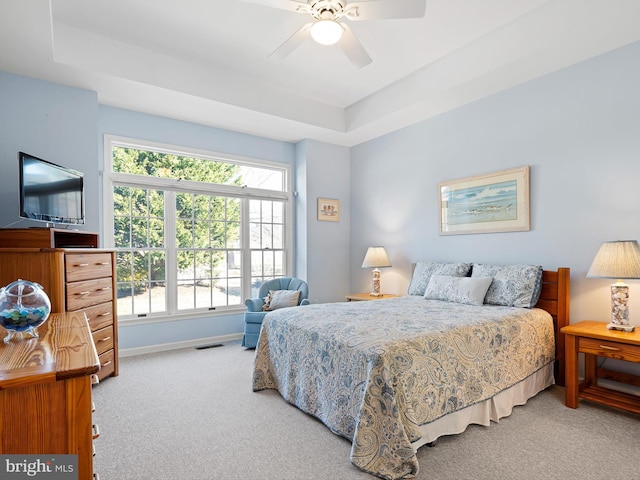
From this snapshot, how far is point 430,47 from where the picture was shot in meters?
3.30

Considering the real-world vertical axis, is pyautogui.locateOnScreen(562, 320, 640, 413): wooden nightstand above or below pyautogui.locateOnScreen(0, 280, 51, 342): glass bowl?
below

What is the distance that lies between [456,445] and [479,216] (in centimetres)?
239

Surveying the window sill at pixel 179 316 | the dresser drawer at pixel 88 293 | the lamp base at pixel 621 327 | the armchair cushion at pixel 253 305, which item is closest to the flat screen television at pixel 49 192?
the dresser drawer at pixel 88 293

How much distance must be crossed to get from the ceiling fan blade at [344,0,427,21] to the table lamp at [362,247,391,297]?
2.82 meters

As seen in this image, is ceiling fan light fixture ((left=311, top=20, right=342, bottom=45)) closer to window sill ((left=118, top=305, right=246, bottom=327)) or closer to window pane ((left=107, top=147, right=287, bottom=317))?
window pane ((left=107, top=147, right=287, bottom=317))

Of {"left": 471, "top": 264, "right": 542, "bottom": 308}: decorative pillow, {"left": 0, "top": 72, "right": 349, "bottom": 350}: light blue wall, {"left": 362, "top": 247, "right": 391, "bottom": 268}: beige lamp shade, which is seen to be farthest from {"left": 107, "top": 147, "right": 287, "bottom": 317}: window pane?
{"left": 471, "top": 264, "right": 542, "bottom": 308}: decorative pillow

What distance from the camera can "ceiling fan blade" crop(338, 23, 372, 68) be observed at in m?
2.42

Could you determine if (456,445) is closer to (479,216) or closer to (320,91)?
(479,216)

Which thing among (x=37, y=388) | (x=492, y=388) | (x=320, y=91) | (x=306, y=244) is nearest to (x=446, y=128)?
(x=320, y=91)

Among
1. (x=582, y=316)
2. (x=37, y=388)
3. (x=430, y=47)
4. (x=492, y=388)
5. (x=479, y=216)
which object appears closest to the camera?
(x=37, y=388)

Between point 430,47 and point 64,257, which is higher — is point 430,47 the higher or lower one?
the higher one

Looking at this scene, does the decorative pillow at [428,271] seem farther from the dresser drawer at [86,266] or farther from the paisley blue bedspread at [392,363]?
the dresser drawer at [86,266]

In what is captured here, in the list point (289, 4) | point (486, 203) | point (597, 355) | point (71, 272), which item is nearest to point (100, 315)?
point (71, 272)

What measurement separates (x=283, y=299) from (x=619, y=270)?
3173 mm
